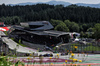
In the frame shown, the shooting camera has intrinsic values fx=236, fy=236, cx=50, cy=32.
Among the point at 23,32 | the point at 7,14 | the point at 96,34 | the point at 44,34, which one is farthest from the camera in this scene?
the point at 7,14

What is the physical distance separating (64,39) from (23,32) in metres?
13.2

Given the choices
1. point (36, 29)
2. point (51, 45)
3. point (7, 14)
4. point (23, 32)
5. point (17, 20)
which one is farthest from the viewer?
point (7, 14)

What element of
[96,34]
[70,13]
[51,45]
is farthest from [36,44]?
[70,13]

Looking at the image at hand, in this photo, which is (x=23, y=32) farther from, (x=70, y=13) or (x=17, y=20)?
(x=70, y=13)

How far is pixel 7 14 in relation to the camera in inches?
6398

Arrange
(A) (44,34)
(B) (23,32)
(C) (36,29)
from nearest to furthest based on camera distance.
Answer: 1. (A) (44,34)
2. (B) (23,32)
3. (C) (36,29)

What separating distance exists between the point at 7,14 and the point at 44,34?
100 metres

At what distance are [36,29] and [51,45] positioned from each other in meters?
19.1

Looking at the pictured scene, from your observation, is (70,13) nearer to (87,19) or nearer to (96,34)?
(87,19)

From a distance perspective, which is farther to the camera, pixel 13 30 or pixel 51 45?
pixel 13 30

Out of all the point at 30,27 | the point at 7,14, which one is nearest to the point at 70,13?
the point at 7,14

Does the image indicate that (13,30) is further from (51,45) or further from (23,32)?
(51,45)

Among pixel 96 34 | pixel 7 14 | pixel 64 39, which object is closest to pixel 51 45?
pixel 64 39

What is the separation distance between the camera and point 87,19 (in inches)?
5276
